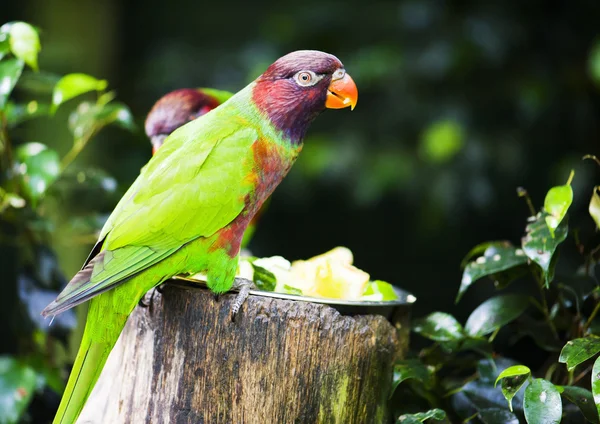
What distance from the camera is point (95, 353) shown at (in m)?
1.78

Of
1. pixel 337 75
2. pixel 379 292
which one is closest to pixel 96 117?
pixel 337 75

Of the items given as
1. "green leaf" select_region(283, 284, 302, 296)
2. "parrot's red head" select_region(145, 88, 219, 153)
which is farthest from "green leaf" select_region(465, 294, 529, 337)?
"parrot's red head" select_region(145, 88, 219, 153)

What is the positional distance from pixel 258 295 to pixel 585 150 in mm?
3054

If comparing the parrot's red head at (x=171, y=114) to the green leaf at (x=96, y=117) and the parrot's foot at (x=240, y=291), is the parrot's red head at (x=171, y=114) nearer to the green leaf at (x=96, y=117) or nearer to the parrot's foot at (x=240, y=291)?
the green leaf at (x=96, y=117)

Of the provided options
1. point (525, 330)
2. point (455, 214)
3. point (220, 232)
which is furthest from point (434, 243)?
point (220, 232)

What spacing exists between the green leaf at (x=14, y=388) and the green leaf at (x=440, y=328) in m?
1.31

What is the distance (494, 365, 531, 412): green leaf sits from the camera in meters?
1.67

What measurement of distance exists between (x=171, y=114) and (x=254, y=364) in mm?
1590

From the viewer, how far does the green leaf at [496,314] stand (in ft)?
6.53

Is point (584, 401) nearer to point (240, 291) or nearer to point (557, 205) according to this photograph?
point (557, 205)

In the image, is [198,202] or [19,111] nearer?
[198,202]

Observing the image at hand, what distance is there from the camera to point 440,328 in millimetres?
2062

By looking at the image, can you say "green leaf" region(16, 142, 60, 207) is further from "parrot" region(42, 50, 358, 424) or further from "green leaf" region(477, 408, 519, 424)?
"green leaf" region(477, 408, 519, 424)

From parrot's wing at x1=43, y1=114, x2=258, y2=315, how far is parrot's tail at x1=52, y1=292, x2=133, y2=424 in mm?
114
